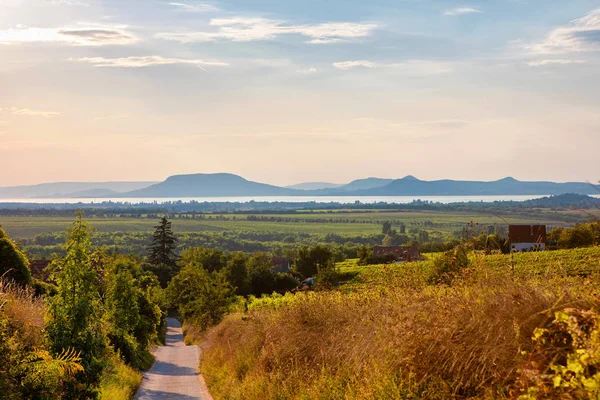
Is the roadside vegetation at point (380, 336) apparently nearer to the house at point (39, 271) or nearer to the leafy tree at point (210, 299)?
the house at point (39, 271)

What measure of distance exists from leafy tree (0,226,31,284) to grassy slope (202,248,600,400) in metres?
9.17

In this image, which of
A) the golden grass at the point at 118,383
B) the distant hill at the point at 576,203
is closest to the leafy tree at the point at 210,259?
the distant hill at the point at 576,203

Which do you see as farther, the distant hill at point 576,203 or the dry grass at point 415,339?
the distant hill at point 576,203

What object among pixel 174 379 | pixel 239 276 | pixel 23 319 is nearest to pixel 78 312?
pixel 23 319

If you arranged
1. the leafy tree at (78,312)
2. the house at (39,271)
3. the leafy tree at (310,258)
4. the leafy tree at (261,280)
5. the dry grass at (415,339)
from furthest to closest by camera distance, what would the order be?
the leafy tree at (310,258) → the leafy tree at (261,280) → the house at (39,271) → the leafy tree at (78,312) → the dry grass at (415,339)

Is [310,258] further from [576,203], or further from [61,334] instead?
[61,334]

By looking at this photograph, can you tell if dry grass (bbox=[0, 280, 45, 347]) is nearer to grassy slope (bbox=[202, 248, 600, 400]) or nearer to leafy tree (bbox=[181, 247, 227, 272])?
grassy slope (bbox=[202, 248, 600, 400])

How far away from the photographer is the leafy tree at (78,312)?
45.2 ft

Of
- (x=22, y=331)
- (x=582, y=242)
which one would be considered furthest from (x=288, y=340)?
(x=582, y=242)

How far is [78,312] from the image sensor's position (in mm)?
14070

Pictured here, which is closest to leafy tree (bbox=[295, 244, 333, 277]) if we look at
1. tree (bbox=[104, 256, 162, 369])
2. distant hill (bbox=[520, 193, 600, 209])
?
tree (bbox=[104, 256, 162, 369])

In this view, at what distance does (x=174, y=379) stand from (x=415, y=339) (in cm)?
1859

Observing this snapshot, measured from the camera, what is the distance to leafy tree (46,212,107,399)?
13781 mm

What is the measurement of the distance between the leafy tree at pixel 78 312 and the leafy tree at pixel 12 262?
Result: 7.91 meters
